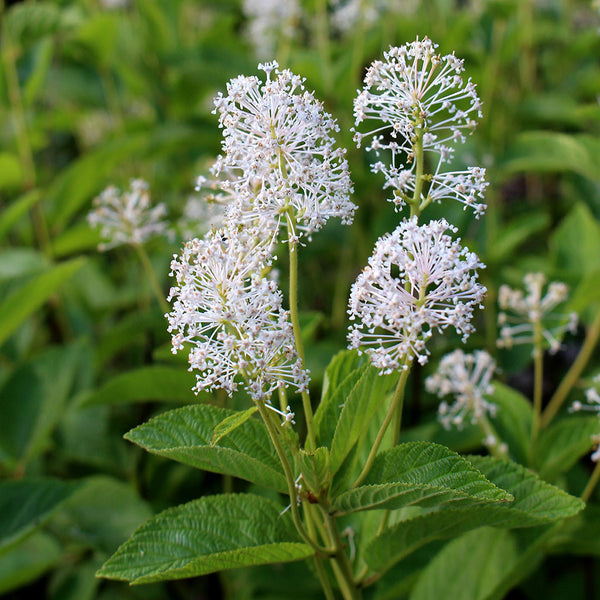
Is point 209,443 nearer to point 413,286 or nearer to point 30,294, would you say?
point 413,286

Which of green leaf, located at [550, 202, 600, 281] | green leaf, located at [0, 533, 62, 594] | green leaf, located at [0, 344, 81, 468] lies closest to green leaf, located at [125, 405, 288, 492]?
green leaf, located at [0, 533, 62, 594]

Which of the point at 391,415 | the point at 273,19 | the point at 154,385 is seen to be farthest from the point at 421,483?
the point at 273,19

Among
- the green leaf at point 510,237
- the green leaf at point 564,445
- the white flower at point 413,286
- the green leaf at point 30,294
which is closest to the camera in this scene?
the white flower at point 413,286

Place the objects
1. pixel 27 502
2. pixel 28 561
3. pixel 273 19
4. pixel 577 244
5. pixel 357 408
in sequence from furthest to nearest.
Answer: pixel 273 19
pixel 577 244
pixel 28 561
pixel 27 502
pixel 357 408

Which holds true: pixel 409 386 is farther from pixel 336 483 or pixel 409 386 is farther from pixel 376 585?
pixel 336 483

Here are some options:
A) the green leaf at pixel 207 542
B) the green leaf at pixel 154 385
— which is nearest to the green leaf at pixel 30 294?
the green leaf at pixel 154 385

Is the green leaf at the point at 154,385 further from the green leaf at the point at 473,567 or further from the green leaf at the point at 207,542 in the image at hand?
the green leaf at the point at 473,567
